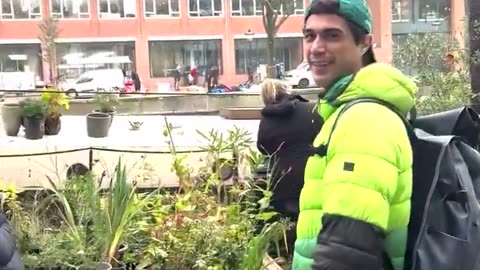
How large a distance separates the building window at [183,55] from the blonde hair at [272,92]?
1347 inches

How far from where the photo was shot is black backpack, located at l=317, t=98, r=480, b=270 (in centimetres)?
128

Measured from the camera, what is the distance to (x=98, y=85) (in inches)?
1141

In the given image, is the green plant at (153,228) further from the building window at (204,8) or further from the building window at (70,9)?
the building window at (70,9)

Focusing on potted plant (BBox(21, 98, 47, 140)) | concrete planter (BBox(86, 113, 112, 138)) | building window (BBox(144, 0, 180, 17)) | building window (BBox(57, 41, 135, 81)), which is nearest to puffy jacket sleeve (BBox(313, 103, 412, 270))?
potted plant (BBox(21, 98, 47, 140))

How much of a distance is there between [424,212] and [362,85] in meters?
A: 0.26

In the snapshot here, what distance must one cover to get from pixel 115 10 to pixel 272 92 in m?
35.4

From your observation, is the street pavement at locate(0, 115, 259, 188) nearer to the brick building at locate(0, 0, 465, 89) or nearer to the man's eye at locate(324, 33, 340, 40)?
the man's eye at locate(324, 33, 340, 40)

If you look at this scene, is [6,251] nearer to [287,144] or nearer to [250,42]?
[287,144]

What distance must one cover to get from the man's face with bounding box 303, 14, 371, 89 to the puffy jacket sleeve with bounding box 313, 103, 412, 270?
0.64 ft

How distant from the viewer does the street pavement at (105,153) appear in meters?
4.34

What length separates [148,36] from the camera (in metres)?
38.3

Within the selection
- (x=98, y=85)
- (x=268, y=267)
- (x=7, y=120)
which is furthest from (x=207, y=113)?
(x=98, y=85)

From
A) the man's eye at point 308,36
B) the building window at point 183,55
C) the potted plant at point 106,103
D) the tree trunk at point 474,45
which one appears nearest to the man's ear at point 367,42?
the man's eye at point 308,36

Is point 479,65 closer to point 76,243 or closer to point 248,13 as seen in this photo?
point 76,243
